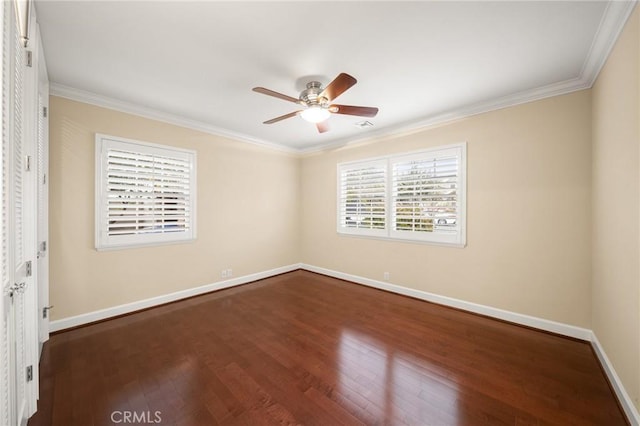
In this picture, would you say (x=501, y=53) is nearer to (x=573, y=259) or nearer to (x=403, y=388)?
(x=573, y=259)

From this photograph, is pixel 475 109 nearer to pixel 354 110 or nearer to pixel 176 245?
pixel 354 110

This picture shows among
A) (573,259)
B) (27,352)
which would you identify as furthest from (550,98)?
(27,352)

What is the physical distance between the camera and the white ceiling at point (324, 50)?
1.74m

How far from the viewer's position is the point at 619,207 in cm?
192

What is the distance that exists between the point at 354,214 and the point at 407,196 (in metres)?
1.09

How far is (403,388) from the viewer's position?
1.96m

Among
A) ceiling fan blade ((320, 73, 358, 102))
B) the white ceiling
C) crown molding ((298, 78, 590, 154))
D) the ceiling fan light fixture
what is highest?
the white ceiling

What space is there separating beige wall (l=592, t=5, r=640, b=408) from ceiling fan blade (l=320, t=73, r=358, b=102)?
5.98 ft

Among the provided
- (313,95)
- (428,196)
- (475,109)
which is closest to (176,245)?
(313,95)

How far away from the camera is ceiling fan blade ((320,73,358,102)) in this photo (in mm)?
2027

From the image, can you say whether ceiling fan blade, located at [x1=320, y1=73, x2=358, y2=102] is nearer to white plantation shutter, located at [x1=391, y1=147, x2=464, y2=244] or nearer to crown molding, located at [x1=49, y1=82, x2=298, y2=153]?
white plantation shutter, located at [x1=391, y1=147, x2=464, y2=244]

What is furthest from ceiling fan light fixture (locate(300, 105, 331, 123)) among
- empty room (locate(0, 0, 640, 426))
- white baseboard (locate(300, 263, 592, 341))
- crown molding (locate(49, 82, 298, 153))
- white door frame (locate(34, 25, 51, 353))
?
white baseboard (locate(300, 263, 592, 341))

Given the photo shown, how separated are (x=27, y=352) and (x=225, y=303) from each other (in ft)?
6.88

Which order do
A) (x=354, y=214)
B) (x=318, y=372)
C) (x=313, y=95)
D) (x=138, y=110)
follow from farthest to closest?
(x=354, y=214)
(x=138, y=110)
(x=313, y=95)
(x=318, y=372)
